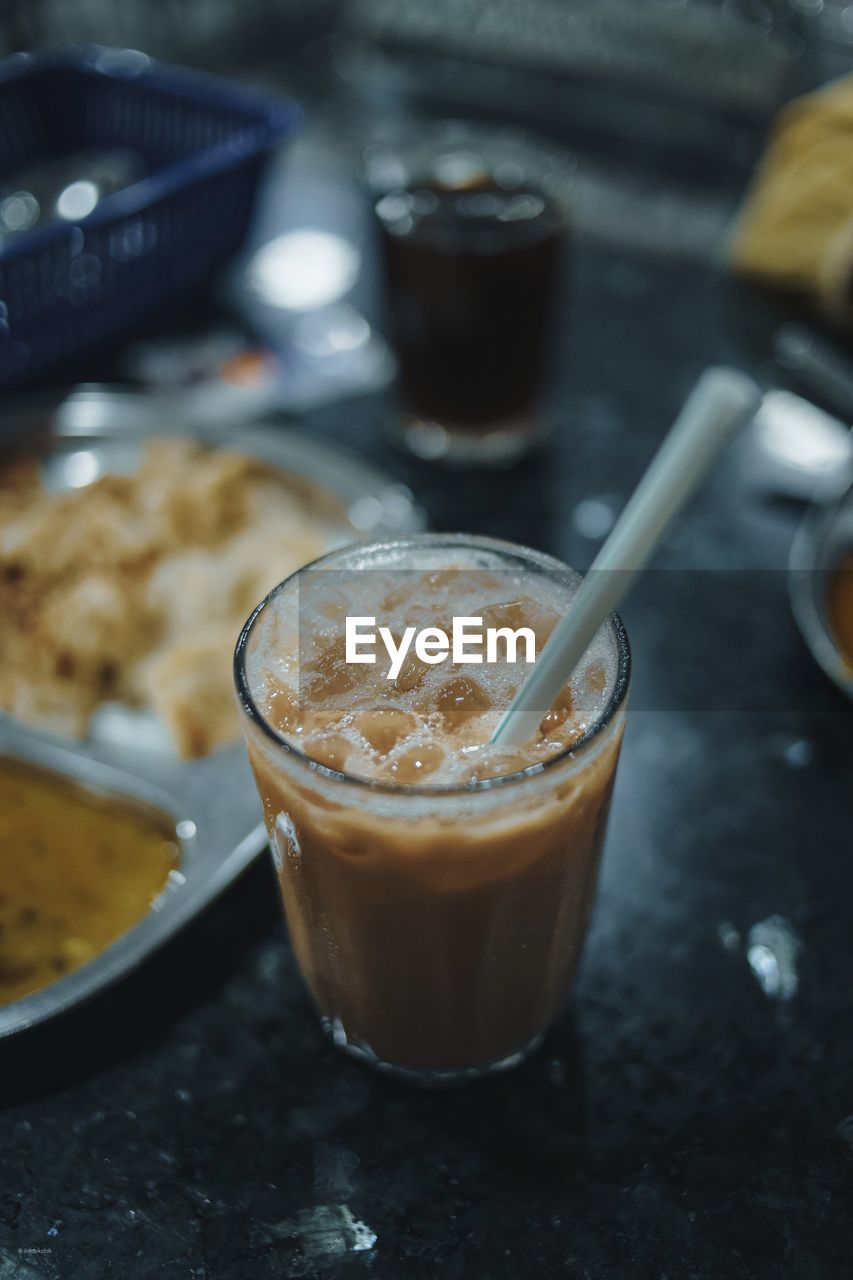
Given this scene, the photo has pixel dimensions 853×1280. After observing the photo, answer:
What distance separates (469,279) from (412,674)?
36.6 inches

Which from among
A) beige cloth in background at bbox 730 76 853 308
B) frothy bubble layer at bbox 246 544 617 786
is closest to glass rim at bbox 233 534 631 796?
frothy bubble layer at bbox 246 544 617 786

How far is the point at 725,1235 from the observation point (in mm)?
854

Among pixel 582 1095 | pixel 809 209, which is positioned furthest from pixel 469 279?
pixel 582 1095

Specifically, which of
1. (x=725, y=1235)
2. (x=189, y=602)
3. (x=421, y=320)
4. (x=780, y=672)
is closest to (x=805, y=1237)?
(x=725, y=1235)

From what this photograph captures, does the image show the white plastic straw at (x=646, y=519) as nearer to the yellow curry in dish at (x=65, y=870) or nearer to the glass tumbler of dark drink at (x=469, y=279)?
the yellow curry in dish at (x=65, y=870)

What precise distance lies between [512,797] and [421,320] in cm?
110

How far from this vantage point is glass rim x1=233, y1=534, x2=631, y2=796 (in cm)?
70

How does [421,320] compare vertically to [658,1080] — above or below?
above

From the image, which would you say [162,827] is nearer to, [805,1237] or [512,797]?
[512,797]

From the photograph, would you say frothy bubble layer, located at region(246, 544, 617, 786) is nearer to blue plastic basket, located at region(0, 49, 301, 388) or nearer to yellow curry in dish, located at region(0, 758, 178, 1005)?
yellow curry in dish, located at region(0, 758, 178, 1005)

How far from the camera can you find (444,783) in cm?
74

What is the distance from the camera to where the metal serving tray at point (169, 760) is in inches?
38.4

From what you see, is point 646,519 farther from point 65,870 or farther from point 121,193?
point 121,193

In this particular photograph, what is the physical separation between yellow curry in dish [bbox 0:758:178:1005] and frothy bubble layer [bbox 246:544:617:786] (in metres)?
0.38
